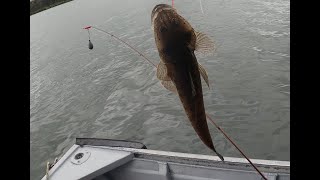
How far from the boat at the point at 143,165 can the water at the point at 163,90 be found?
4.30m

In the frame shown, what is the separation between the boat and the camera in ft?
14.6

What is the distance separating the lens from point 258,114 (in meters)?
10.8

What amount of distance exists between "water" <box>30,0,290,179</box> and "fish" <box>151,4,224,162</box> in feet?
25.0

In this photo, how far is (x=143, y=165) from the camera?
5207 mm

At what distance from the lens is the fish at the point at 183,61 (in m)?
1.64

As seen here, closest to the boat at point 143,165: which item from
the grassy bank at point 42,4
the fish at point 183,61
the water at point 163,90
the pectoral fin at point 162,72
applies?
the fish at point 183,61

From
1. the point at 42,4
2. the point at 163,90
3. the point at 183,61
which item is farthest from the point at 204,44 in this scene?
the point at 42,4

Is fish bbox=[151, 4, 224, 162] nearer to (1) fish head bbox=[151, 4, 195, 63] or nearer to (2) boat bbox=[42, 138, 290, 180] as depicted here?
(1) fish head bbox=[151, 4, 195, 63]

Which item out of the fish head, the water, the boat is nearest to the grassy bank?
the water

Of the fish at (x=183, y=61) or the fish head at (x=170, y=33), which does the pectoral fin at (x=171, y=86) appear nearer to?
the fish at (x=183, y=61)

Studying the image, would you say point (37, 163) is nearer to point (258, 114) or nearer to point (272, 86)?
point (258, 114)
